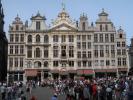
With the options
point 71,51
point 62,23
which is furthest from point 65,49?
point 62,23

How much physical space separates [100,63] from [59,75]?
8310mm

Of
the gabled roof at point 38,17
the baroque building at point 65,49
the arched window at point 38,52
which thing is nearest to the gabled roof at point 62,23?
the baroque building at point 65,49

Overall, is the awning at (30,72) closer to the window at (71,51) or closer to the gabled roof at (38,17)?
the window at (71,51)

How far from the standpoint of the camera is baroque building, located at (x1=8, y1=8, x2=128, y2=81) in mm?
72312

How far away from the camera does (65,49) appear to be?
239 ft

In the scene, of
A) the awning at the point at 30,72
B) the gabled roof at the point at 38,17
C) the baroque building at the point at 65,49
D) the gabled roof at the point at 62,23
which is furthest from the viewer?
the gabled roof at the point at 38,17

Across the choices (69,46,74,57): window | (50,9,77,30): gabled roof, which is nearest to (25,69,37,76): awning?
(69,46,74,57): window

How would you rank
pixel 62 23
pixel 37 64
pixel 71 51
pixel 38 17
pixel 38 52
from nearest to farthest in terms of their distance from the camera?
pixel 37 64 → pixel 71 51 → pixel 38 52 → pixel 62 23 → pixel 38 17

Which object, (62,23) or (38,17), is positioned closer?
(62,23)

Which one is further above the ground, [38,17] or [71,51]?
[38,17]

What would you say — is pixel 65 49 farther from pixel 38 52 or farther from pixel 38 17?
pixel 38 17

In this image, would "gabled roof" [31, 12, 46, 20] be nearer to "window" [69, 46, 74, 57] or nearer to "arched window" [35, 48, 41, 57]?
"arched window" [35, 48, 41, 57]

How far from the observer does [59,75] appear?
71938mm

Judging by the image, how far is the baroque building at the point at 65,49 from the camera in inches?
2847
